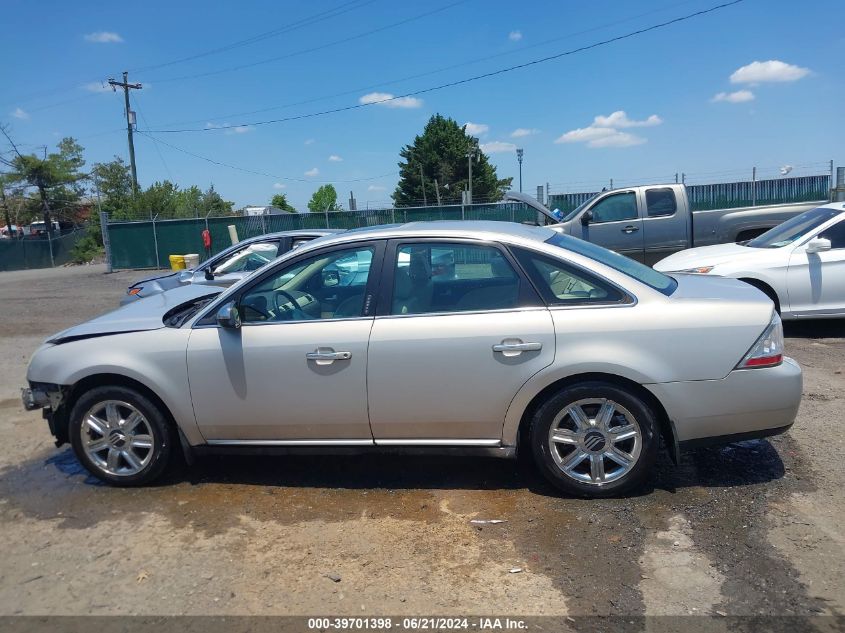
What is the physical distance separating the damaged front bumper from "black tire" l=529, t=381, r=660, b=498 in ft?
10.1

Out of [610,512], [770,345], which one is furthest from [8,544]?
[770,345]

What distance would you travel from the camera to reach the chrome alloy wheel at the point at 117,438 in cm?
439

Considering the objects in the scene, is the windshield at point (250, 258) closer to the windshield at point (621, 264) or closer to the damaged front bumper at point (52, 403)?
the damaged front bumper at point (52, 403)

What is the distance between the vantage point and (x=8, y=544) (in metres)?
3.85

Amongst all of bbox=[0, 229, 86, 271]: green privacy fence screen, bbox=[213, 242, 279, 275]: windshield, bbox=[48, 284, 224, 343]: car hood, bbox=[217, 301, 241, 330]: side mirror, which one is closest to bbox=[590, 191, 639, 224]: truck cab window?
bbox=[213, 242, 279, 275]: windshield

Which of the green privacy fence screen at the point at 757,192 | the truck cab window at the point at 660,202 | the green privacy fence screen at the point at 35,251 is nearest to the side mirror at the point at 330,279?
the truck cab window at the point at 660,202

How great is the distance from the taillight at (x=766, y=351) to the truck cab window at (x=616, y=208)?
841 cm

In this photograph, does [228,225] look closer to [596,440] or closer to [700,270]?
→ [700,270]

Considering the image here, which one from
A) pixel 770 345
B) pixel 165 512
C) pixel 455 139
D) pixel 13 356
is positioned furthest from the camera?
pixel 455 139

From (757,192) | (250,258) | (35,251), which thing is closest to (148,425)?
(250,258)

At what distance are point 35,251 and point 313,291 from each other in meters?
39.8

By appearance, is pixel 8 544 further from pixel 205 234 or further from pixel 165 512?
pixel 205 234

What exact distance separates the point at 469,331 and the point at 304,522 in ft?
4.85

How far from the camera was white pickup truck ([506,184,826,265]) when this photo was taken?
1134 cm
